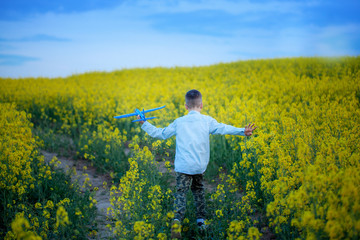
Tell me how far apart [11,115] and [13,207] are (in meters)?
4.06

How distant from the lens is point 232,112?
7078mm

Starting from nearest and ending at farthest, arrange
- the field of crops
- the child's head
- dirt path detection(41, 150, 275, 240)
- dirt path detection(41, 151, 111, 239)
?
the field of crops, the child's head, dirt path detection(41, 150, 275, 240), dirt path detection(41, 151, 111, 239)

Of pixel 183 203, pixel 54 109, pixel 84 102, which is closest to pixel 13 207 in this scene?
pixel 183 203

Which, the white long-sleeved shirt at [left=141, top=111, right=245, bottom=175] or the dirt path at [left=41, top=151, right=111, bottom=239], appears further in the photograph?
the dirt path at [left=41, top=151, right=111, bottom=239]

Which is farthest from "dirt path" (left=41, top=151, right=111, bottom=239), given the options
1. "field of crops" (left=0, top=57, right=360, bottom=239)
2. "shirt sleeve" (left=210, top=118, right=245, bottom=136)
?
"shirt sleeve" (left=210, top=118, right=245, bottom=136)

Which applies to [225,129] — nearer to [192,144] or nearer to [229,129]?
[229,129]

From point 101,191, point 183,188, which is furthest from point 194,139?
point 101,191

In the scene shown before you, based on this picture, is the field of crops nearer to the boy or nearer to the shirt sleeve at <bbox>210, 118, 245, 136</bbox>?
the boy

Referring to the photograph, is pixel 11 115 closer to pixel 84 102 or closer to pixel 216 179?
pixel 84 102

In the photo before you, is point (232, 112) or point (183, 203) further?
point (232, 112)

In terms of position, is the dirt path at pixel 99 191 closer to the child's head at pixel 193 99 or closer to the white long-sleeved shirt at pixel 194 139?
the white long-sleeved shirt at pixel 194 139

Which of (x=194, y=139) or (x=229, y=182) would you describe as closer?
(x=194, y=139)

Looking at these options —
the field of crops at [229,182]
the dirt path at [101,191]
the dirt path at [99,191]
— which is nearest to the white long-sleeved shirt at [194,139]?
the field of crops at [229,182]

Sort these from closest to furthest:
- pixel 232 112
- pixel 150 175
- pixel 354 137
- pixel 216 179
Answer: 1. pixel 354 137
2. pixel 150 175
3. pixel 216 179
4. pixel 232 112
